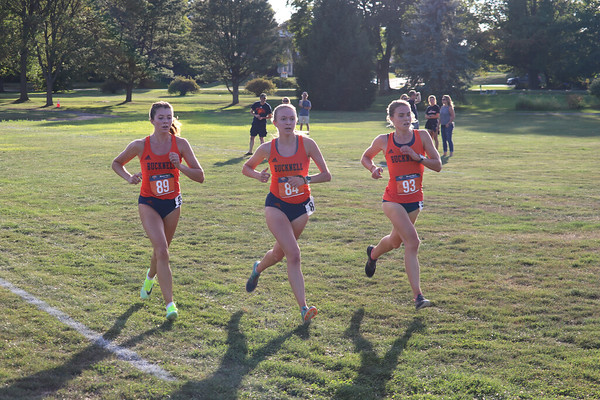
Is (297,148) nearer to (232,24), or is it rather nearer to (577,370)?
(577,370)

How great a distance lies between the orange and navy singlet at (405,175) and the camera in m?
6.79

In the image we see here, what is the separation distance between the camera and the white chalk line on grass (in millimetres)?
5035

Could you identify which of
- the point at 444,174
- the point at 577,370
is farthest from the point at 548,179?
the point at 577,370

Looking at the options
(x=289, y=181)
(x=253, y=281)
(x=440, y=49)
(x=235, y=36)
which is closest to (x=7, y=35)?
Answer: (x=235, y=36)

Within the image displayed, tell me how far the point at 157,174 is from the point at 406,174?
2.66m

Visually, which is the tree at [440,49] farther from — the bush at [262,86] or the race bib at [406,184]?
the race bib at [406,184]

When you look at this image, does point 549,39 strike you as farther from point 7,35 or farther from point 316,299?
point 316,299

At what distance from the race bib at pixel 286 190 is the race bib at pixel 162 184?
112 cm

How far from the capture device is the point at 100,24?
183 feet

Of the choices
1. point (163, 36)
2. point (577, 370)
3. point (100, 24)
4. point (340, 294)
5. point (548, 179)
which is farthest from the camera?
point (163, 36)

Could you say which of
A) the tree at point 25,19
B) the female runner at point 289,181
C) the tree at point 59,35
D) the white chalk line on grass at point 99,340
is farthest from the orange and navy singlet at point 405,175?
the tree at point 59,35

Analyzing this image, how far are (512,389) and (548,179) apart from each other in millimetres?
12917

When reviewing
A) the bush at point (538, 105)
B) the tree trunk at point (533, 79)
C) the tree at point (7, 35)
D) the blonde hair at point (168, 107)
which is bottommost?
the blonde hair at point (168, 107)

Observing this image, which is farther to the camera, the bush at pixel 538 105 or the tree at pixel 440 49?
the tree at pixel 440 49
